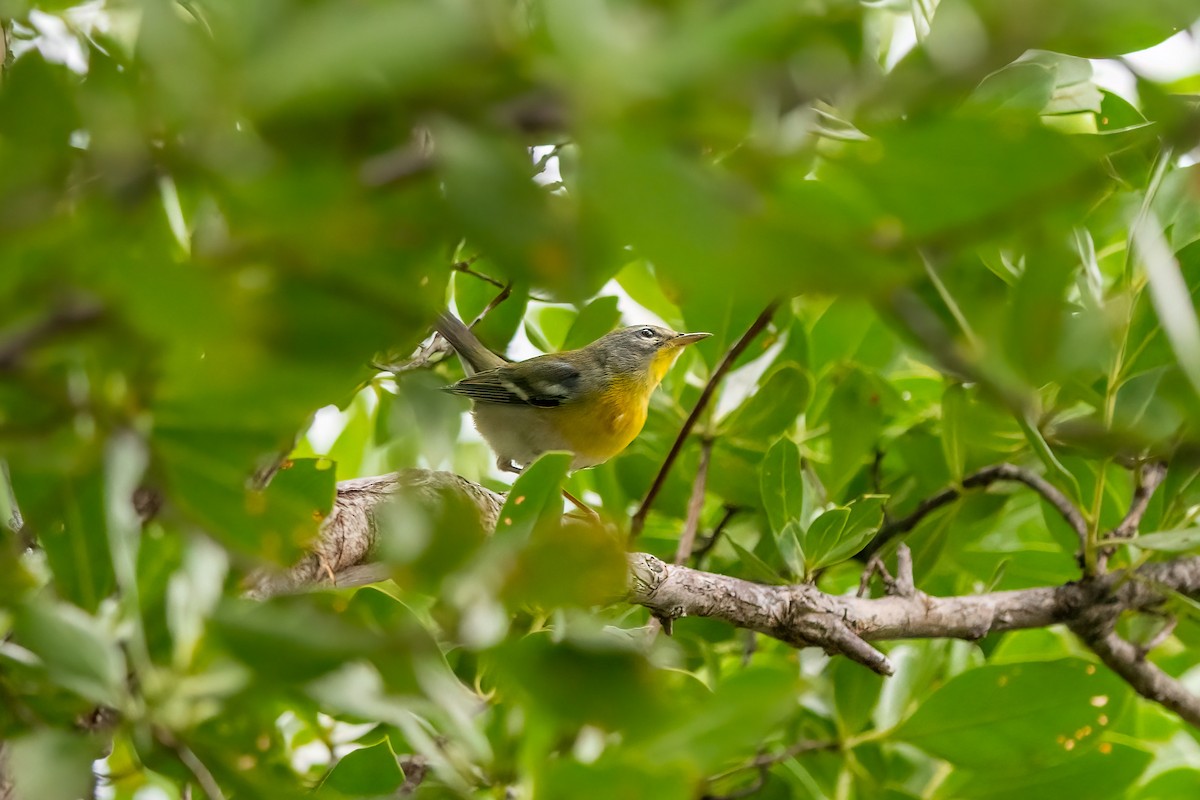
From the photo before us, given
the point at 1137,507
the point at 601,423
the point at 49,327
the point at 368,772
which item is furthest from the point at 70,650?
the point at 601,423

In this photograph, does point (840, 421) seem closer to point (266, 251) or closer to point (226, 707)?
point (226, 707)

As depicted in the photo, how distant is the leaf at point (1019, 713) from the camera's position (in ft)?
5.54

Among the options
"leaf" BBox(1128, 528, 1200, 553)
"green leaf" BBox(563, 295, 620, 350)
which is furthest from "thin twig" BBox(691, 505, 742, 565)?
"leaf" BBox(1128, 528, 1200, 553)

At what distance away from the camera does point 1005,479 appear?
1.93 meters

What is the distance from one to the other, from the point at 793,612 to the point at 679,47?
1473 millimetres

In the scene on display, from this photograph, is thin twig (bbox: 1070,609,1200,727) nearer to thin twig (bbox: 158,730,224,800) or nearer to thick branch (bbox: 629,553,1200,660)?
thick branch (bbox: 629,553,1200,660)

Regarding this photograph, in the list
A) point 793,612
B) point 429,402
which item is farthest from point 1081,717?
point 429,402

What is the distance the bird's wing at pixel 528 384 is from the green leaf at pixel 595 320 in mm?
1548

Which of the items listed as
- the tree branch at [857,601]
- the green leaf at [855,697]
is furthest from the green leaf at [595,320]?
the green leaf at [855,697]

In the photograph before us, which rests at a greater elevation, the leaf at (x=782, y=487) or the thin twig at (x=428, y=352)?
the thin twig at (x=428, y=352)

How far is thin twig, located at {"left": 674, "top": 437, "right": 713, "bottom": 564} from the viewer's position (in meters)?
1.91

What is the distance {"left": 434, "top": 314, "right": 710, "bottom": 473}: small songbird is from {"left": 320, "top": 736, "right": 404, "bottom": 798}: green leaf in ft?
7.42

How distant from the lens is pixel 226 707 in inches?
20.6

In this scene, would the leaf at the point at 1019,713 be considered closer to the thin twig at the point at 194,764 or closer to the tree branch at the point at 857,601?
the tree branch at the point at 857,601
